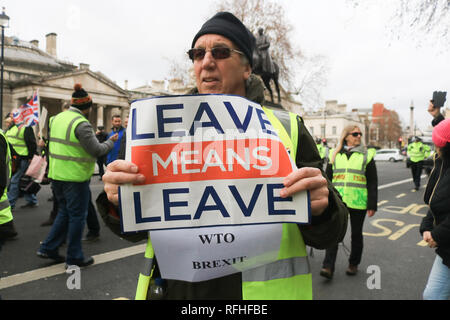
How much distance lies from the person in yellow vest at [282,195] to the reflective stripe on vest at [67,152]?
2.87 meters

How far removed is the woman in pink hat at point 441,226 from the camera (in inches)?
84.7

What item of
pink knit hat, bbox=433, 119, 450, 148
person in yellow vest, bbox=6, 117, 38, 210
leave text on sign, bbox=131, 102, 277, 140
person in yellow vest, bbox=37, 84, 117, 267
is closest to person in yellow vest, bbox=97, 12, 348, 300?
leave text on sign, bbox=131, 102, 277, 140

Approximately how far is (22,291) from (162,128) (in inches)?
123

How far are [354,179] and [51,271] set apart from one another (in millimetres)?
3794

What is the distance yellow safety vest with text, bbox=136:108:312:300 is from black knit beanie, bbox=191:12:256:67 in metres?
0.37

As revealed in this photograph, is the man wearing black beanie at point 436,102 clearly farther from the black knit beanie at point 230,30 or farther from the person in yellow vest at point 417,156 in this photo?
the person in yellow vest at point 417,156

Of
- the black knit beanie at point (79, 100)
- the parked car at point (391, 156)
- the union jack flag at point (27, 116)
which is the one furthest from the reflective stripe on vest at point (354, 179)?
the parked car at point (391, 156)

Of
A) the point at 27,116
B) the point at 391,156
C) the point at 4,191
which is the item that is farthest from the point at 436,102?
the point at 391,156

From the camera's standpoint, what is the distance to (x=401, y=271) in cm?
399

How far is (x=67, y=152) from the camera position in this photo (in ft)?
12.6

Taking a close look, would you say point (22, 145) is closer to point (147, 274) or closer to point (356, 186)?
point (356, 186)

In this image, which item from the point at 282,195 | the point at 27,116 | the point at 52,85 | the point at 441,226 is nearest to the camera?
the point at 282,195

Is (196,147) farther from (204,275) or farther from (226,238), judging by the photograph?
(204,275)
